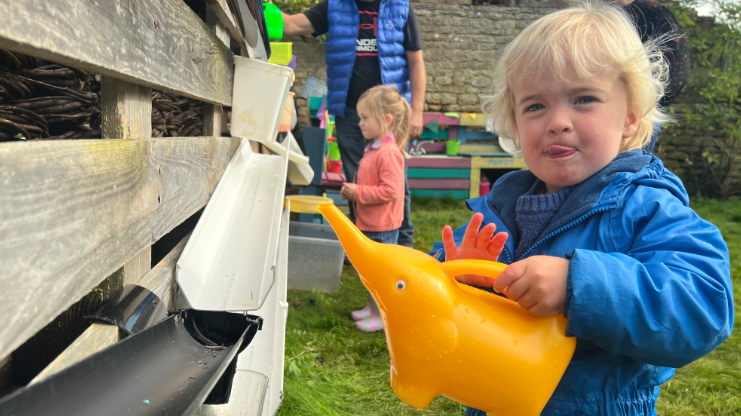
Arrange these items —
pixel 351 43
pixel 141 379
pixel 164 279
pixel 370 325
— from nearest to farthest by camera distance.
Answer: pixel 141 379, pixel 164 279, pixel 370 325, pixel 351 43

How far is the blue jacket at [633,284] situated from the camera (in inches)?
32.1

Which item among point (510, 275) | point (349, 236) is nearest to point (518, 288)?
point (510, 275)

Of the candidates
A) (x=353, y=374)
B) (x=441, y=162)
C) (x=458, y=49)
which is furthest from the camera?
(x=458, y=49)

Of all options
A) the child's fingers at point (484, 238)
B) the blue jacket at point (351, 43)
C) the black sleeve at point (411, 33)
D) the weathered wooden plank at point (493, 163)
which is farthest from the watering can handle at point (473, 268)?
the weathered wooden plank at point (493, 163)

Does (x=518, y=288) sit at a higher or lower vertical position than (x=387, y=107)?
lower

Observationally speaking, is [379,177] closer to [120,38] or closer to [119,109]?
[119,109]

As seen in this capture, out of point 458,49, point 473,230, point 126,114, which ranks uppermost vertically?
point 458,49

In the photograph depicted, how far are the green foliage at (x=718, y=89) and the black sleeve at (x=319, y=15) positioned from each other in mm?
6715

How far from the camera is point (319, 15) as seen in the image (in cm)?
353

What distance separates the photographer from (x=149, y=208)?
3.40ft

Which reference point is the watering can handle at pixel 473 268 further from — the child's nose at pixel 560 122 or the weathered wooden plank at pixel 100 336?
the weathered wooden plank at pixel 100 336

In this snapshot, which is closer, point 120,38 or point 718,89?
point 120,38

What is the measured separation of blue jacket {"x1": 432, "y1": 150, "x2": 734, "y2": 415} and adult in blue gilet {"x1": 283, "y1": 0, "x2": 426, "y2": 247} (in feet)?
7.71

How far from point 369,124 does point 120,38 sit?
7.27 ft
